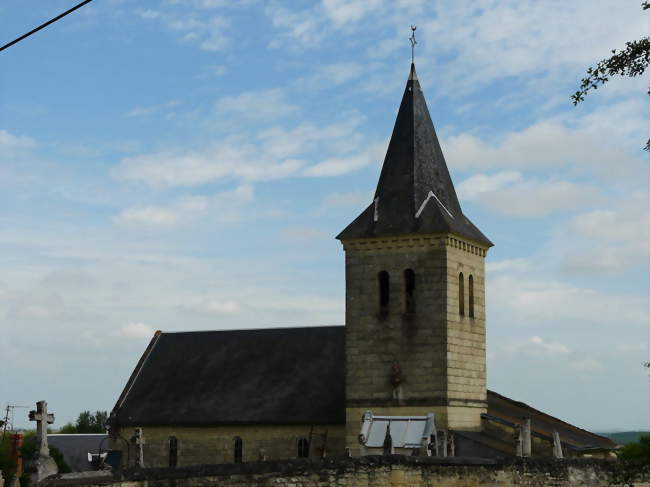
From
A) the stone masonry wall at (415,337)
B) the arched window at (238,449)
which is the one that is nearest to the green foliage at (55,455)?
the arched window at (238,449)

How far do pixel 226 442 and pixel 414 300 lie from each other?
378 inches

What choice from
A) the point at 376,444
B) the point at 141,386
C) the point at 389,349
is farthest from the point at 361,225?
the point at 141,386

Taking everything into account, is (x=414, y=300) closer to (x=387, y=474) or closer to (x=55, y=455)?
(x=387, y=474)

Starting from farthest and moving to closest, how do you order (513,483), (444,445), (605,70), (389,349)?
(389,349) → (444,445) → (513,483) → (605,70)

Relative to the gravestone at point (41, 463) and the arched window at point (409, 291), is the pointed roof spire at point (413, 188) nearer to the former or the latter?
the arched window at point (409, 291)

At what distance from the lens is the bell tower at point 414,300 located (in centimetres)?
3766

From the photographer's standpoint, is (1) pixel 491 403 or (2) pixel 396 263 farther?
(1) pixel 491 403

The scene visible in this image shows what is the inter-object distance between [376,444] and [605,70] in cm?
2314

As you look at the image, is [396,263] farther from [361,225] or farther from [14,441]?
[14,441]

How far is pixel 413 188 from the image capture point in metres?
39.6

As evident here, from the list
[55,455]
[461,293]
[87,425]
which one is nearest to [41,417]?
[461,293]

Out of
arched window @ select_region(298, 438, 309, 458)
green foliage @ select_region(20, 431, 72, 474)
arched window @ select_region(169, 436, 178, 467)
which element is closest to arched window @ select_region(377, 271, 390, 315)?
arched window @ select_region(298, 438, 309, 458)

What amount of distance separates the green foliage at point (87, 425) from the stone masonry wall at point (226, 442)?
134ft

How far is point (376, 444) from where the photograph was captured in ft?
119
